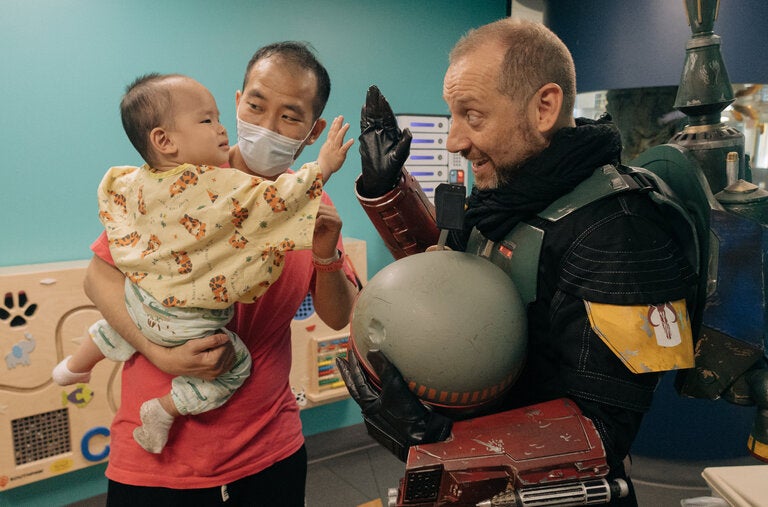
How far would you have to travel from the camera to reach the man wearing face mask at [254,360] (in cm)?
130

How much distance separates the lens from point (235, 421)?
4.45 feet

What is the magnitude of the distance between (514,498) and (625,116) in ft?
9.33

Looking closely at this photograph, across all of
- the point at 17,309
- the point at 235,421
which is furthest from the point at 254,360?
the point at 17,309

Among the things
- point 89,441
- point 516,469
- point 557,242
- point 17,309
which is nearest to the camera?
point 516,469

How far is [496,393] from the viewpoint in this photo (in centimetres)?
117

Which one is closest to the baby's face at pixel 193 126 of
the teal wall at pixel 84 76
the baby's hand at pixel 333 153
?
the baby's hand at pixel 333 153

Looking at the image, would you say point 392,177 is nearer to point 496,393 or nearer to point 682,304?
point 496,393

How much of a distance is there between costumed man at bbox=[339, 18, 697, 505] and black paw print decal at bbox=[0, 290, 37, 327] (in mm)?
1738

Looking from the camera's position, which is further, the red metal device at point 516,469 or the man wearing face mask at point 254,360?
the man wearing face mask at point 254,360

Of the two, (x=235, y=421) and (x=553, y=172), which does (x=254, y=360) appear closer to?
(x=235, y=421)

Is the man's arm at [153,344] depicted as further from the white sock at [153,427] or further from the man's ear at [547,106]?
the man's ear at [547,106]

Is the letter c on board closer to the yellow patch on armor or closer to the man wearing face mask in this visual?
the man wearing face mask

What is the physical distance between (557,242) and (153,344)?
956 mm

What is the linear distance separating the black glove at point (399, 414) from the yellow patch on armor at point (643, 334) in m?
0.37
